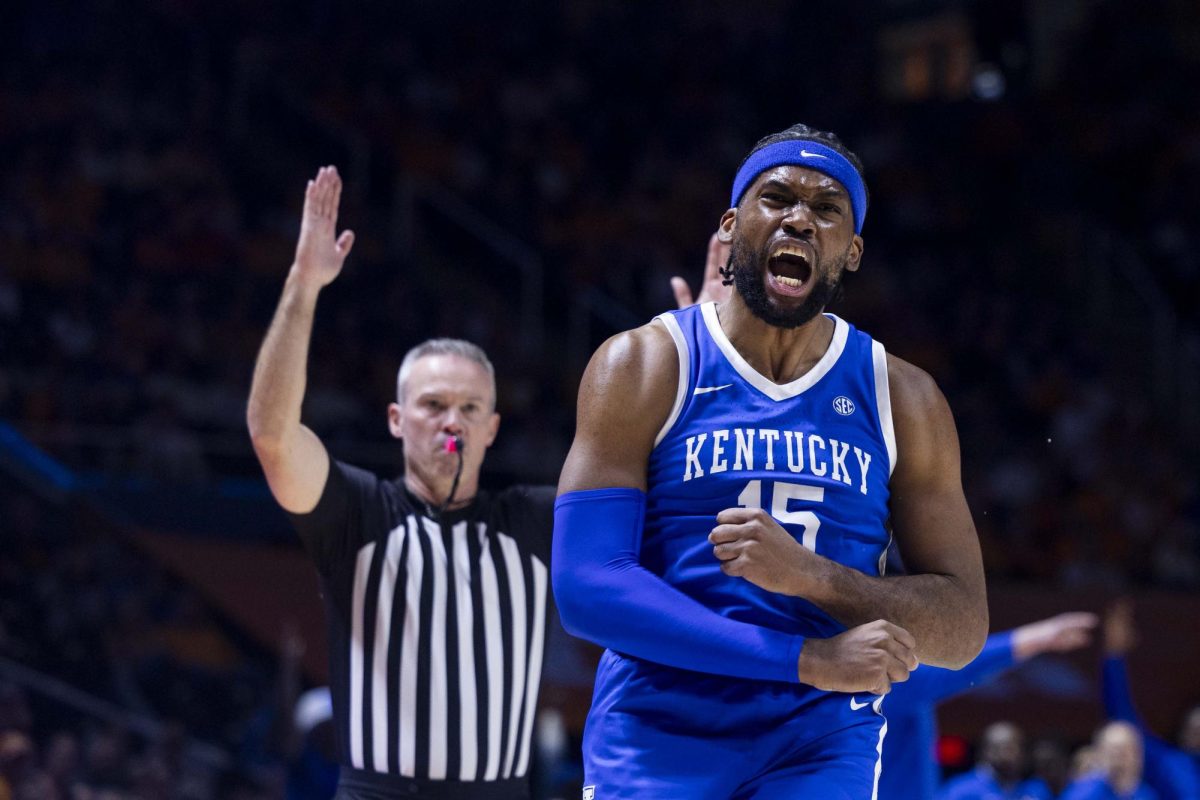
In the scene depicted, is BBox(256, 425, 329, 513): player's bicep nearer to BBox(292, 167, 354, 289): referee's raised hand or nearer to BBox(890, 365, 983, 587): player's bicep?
BBox(292, 167, 354, 289): referee's raised hand

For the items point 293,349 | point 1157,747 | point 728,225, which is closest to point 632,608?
point 728,225

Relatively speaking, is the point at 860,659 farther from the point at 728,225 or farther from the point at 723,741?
the point at 728,225

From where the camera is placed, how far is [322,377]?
34.9 ft

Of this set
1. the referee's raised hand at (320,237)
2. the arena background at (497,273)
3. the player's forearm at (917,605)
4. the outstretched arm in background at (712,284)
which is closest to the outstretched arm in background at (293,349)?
the referee's raised hand at (320,237)

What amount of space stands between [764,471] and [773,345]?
31 cm

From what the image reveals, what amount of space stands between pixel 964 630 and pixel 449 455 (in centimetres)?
173

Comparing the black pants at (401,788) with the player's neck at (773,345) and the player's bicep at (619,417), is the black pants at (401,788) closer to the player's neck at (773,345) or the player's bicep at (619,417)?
the player's bicep at (619,417)

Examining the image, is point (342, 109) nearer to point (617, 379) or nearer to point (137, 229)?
point (137, 229)

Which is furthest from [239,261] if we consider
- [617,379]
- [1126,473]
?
[617,379]

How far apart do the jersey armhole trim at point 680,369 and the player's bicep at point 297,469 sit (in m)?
1.16

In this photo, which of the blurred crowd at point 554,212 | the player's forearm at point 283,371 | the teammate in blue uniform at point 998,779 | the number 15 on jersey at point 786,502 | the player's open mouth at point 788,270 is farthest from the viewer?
the blurred crowd at point 554,212

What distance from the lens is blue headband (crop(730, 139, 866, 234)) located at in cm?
289

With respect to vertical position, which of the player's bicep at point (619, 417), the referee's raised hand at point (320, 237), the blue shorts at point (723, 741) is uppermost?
the referee's raised hand at point (320, 237)

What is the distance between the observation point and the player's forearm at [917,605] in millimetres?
2641
